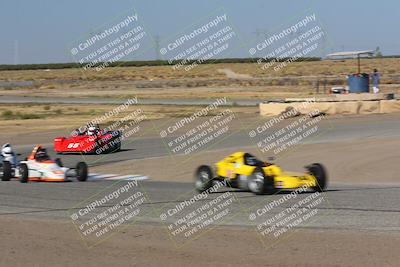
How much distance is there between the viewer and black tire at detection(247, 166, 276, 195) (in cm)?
1438

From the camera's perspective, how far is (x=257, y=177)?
14.5 meters

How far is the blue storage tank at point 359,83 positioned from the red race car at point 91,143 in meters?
17.5

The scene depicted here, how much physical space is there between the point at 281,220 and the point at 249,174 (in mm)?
3324

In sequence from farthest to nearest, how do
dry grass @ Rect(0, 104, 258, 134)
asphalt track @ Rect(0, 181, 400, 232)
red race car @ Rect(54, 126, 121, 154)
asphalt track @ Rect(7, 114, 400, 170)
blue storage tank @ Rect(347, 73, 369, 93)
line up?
1. blue storage tank @ Rect(347, 73, 369, 93)
2. dry grass @ Rect(0, 104, 258, 134)
3. red race car @ Rect(54, 126, 121, 154)
4. asphalt track @ Rect(7, 114, 400, 170)
5. asphalt track @ Rect(0, 181, 400, 232)

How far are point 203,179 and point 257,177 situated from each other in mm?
1503

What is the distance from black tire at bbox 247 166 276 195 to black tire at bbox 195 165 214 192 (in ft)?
3.80

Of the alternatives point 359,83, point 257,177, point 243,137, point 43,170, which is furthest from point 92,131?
point 359,83

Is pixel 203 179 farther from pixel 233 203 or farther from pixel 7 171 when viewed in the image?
pixel 7 171

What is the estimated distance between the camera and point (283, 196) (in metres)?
14.2

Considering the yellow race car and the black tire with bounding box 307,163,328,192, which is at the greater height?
the yellow race car

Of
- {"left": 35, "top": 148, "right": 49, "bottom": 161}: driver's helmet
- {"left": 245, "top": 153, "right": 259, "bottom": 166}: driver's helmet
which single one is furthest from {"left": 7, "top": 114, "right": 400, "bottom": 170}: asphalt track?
{"left": 245, "top": 153, "right": 259, "bottom": 166}: driver's helmet

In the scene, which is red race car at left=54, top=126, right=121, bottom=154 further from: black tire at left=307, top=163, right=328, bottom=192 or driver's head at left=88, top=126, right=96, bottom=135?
black tire at left=307, top=163, right=328, bottom=192

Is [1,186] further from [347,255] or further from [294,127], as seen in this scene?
[294,127]

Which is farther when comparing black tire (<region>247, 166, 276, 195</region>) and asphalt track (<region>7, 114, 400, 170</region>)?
asphalt track (<region>7, 114, 400, 170</region>)
